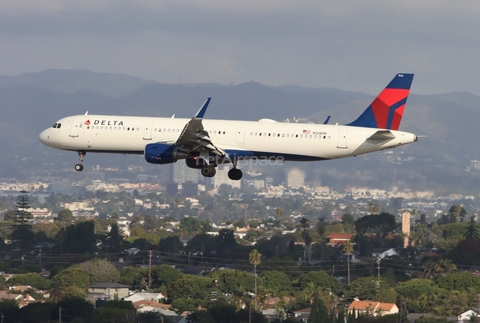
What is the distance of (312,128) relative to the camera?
6838 cm

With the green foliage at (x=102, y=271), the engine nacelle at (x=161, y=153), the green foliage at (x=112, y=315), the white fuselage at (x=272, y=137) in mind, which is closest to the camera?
the engine nacelle at (x=161, y=153)

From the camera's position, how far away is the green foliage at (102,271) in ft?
449

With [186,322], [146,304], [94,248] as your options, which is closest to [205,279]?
[146,304]

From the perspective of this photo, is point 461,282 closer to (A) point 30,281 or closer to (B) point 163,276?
(B) point 163,276

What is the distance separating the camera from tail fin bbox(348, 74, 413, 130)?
226 feet

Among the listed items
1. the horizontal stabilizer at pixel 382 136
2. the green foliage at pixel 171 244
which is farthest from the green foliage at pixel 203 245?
the horizontal stabilizer at pixel 382 136

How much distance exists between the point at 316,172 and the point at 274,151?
71.2m

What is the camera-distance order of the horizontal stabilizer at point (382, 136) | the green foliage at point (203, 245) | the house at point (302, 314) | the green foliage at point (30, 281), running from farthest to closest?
the green foliage at point (203, 245), the green foliage at point (30, 281), the house at point (302, 314), the horizontal stabilizer at point (382, 136)

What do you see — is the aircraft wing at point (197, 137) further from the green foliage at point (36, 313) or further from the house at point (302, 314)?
the house at point (302, 314)

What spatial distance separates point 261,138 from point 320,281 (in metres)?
64.8

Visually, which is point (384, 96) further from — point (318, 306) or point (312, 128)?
point (318, 306)

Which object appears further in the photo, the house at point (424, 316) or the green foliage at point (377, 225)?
the green foliage at point (377, 225)

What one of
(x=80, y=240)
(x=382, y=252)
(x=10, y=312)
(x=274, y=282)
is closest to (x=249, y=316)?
(x=10, y=312)

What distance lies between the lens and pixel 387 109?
68.9 metres
